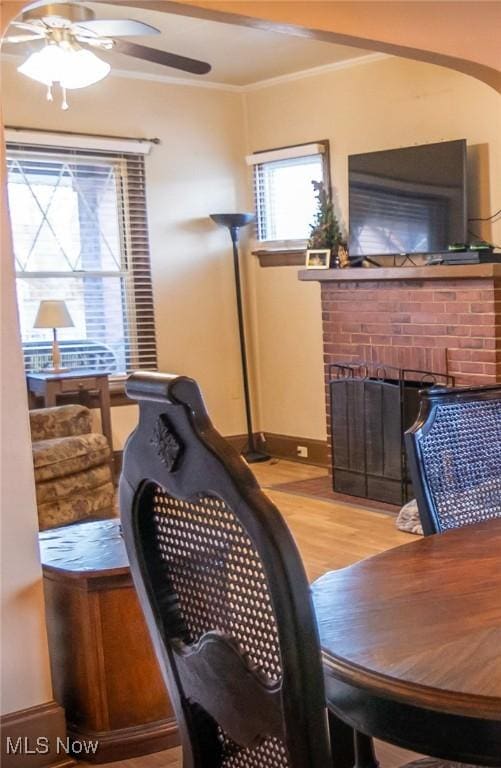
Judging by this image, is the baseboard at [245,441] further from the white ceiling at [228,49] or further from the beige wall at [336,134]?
the white ceiling at [228,49]

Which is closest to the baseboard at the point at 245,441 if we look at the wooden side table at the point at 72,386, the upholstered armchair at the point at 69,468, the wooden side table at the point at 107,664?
the wooden side table at the point at 72,386

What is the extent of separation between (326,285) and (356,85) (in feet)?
4.31

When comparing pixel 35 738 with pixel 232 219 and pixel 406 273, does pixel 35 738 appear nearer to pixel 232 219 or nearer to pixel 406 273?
pixel 406 273

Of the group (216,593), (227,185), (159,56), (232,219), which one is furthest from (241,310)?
(216,593)

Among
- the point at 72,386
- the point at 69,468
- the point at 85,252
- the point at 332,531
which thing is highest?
the point at 85,252

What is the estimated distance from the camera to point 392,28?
3107 mm

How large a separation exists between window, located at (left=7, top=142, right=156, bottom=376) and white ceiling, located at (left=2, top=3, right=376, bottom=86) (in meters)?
0.72

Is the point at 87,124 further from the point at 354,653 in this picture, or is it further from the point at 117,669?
the point at 354,653

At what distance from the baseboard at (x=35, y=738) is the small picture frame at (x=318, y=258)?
3.89m

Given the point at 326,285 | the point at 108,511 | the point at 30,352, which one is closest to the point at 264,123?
the point at 326,285

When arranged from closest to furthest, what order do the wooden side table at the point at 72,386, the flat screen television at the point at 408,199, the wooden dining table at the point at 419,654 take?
1. the wooden dining table at the point at 419,654
2. the flat screen television at the point at 408,199
3. the wooden side table at the point at 72,386

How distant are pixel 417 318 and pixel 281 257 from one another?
5.11 ft

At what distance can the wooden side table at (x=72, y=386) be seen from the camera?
5500 millimetres

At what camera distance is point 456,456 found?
2.05m
